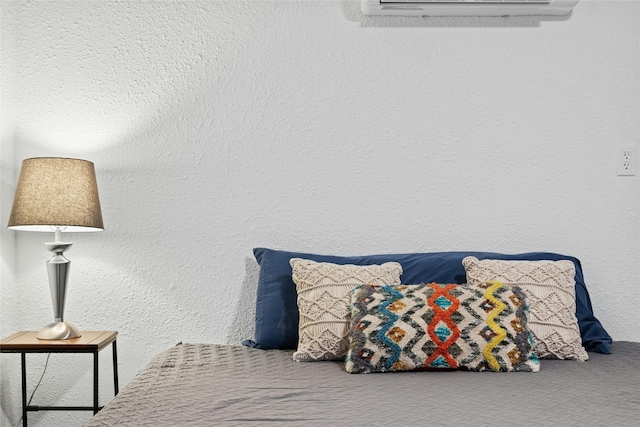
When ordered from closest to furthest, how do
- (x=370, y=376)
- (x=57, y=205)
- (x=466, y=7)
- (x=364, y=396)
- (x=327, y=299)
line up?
(x=364, y=396)
(x=370, y=376)
(x=327, y=299)
(x=57, y=205)
(x=466, y=7)

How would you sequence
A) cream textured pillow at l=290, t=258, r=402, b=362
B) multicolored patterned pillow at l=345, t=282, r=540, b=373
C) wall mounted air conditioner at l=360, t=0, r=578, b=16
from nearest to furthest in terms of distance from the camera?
multicolored patterned pillow at l=345, t=282, r=540, b=373 → cream textured pillow at l=290, t=258, r=402, b=362 → wall mounted air conditioner at l=360, t=0, r=578, b=16

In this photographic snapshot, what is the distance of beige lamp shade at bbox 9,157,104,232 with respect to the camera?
6.43 feet

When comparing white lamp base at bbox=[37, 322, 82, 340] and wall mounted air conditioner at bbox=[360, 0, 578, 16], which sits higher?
wall mounted air conditioner at bbox=[360, 0, 578, 16]

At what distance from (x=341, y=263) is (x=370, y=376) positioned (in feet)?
1.73

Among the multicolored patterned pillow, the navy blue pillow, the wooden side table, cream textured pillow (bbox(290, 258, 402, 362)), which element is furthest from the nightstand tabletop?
the multicolored patterned pillow

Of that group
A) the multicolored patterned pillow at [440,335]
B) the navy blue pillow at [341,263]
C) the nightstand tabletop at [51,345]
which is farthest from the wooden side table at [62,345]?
the multicolored patterned pillow at [440,335]

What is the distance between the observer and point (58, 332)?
199 centimetres

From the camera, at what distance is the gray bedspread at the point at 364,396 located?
1203 mm

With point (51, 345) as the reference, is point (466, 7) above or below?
above

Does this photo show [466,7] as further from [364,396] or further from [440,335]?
[364,396]

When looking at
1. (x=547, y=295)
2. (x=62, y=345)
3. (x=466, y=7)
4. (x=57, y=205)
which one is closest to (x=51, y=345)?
(x=62, y=345)

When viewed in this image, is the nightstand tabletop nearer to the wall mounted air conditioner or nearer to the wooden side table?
the wooden side table

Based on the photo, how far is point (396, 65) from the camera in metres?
2.33

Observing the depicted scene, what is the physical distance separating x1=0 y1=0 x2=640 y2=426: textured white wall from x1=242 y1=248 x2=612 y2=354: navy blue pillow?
206 mm
